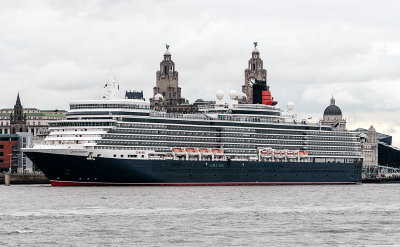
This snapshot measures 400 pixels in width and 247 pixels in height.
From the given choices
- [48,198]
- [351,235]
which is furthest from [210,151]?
[351,235]

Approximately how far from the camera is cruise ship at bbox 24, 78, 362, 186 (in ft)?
405

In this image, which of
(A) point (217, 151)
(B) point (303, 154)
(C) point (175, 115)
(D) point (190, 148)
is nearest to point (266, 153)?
(B) point (303, 154)

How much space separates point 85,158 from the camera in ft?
400

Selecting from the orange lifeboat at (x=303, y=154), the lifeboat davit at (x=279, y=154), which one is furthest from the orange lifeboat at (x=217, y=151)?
the orange lifeboat at (x=303, y=154)

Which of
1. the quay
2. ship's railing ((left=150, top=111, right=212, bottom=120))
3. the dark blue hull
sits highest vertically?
ship's railing ((left=150, top=111, right=212, bottom=120))

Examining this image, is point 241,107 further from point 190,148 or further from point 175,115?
point 190,148

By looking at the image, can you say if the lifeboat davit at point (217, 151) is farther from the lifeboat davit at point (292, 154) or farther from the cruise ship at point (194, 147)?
the lifeboat davit at point (292, 154)

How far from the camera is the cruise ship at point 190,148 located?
123438mm

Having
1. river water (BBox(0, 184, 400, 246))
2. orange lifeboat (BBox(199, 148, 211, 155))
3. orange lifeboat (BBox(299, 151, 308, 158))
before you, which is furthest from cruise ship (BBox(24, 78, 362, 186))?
river water (BBox(0, 184, 400, 246))

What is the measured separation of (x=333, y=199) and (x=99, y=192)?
25.9 metres

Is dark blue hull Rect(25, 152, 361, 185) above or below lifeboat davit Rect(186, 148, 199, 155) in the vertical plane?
below

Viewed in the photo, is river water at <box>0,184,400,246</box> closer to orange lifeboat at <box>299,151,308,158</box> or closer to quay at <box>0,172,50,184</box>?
orange lifeboat at <box>299,151,308,158</box>

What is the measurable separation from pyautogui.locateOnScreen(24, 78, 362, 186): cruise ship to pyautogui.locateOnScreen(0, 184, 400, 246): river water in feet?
40.9

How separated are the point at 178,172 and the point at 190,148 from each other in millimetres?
5576
